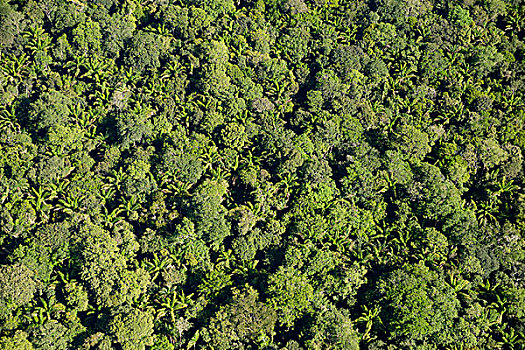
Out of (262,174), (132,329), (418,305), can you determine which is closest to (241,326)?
(132,329)

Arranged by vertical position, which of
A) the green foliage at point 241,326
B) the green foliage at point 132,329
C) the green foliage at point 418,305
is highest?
the green foliage at point 418,305

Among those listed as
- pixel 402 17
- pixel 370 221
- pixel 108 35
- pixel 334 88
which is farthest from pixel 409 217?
pixel 108 35

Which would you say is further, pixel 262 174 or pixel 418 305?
pixel 262 174

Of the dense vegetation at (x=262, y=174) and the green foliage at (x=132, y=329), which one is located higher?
the dense vegetation at (x=262, y=174)

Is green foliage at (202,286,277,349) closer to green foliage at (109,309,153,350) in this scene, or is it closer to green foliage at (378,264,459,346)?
green foliage at (109,309,153,350)

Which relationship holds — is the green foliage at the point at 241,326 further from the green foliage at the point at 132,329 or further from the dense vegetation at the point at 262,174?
the green foliage at the point at 132,329

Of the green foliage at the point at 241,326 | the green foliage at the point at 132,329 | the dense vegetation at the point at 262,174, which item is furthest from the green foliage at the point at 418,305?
the green foliage at the point at 132,329

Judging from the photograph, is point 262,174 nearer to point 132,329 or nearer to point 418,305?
point 418,305

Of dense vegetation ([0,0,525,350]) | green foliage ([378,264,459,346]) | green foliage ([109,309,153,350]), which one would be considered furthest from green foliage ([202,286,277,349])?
green foliage ([378,264,459,346])

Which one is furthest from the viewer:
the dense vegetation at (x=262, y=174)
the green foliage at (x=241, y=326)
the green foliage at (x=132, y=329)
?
the dense vegetation at (x=262, y=174)
